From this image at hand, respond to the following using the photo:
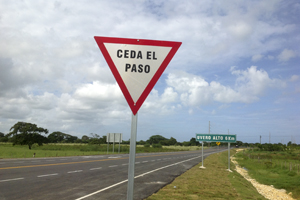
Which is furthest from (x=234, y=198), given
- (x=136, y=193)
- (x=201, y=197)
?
(x=136, y=193)

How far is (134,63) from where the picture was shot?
9.83 feet

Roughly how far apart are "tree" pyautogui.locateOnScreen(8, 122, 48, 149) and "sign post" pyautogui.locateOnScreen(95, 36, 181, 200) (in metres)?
71.4

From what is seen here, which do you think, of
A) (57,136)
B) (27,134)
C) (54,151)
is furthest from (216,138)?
(57,136)

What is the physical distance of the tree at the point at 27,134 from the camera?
65312mm

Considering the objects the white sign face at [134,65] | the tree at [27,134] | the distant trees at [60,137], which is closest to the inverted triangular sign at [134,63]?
the white sign face at [134,65]

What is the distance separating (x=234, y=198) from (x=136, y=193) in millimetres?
4143

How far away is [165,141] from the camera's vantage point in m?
191

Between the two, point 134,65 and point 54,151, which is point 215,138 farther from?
point 54,151

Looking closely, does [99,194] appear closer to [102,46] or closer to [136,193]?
[136,193]

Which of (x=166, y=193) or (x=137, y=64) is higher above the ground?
(x=137, y=64)

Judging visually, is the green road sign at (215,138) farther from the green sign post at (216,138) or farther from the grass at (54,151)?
the grass at (54,151)

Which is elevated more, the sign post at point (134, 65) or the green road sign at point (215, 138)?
the sign post at point (134, 65)

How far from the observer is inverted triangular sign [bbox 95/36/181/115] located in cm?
299

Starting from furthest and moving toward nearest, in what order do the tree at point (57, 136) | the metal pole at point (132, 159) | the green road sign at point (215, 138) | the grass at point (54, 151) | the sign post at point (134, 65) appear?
the tree at point (57, 136) → the grass at point (54, 151) → the green road sign at point (215, 138) → the sign post at point (134, 65) → the metal pole at point (132, 159)
